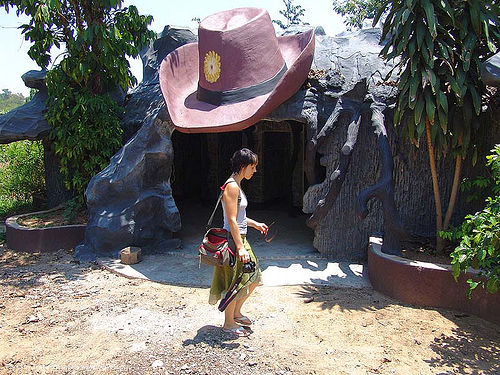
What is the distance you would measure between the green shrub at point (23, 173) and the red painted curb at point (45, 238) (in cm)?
256

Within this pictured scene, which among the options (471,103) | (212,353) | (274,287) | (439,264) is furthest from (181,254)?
(471,103)

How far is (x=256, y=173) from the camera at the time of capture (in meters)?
9.38

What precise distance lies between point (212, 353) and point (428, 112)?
3033 millimetres

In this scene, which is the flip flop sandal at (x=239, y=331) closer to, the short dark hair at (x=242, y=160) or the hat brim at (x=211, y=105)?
the short dark hair at (x=242, y=160)

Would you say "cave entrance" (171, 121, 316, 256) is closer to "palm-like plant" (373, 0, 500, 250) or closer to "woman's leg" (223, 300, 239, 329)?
"palm-like plant" (373, 0, 500, 250)

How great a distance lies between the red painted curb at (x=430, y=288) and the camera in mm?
4199

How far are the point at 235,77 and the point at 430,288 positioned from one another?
364 centimetres

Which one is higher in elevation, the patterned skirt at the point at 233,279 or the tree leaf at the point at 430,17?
the tree leaf at the point at 430,17

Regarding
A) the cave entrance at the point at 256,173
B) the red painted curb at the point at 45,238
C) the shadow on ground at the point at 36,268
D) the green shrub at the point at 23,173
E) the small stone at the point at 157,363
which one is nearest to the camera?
the small stone at the point at 157,363

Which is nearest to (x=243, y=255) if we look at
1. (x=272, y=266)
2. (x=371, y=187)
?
(x=371, y=187)

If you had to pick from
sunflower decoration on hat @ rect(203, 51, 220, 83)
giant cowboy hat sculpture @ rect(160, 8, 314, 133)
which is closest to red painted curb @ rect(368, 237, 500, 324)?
giant cowboy hat sculpture @ rect(160, 8, 314, 133)

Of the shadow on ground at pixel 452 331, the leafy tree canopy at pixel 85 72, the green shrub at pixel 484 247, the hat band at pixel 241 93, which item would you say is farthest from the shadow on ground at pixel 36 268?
the green shrub at pixel 484 247

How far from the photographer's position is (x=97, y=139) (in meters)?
7.09

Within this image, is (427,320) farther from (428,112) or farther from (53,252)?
(53,252)
